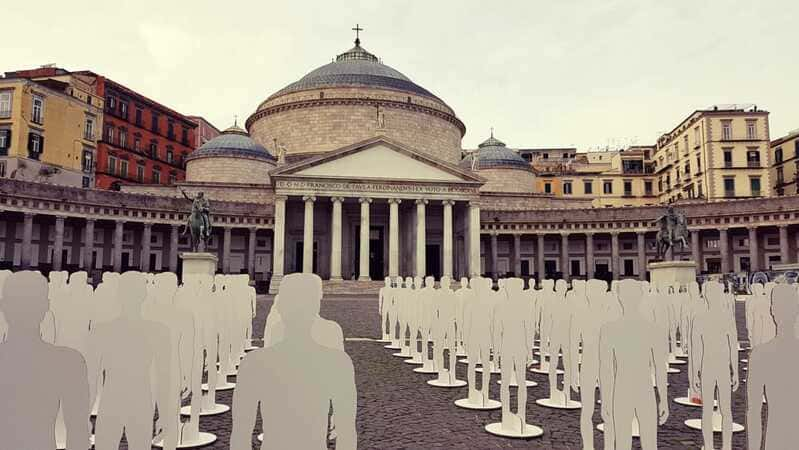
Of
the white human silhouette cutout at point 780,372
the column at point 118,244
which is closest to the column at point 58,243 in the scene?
the column at point 118,244

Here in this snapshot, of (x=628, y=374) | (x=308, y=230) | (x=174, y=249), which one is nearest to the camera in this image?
(x=628, y=374)

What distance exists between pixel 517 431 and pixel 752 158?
68443 mm

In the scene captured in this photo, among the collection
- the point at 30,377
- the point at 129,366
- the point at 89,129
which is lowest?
the point at 129,366

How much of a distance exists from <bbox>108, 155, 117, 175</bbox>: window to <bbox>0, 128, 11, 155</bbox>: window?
11.8 meters

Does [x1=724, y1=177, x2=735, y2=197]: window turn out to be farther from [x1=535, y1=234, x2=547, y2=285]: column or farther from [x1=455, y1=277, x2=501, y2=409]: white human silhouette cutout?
[x1=455, y1=277, x2=501, y2=409]: white human silhouette cutout

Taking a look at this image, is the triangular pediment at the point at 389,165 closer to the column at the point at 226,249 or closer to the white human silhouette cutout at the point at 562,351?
Answer: the column at the point at 226,249

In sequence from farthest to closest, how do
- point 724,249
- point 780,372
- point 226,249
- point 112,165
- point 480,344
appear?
point 112,165 < point 226,249 < point 724,249 < point 480,344 < point 780,372

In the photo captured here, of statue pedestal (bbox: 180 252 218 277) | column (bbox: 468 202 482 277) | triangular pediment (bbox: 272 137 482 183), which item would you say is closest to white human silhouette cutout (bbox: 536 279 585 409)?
statue pedestal (bbox: 180 252 218 277)

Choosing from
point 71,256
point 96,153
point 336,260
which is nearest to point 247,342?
point 336,260

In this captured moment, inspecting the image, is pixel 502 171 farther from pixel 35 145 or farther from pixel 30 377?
pixel 30 377

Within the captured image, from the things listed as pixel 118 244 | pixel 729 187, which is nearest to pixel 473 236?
pixel 118 244

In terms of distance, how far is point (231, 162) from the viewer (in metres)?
56.5

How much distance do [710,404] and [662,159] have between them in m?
78.7

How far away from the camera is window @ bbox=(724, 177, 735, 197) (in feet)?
206
